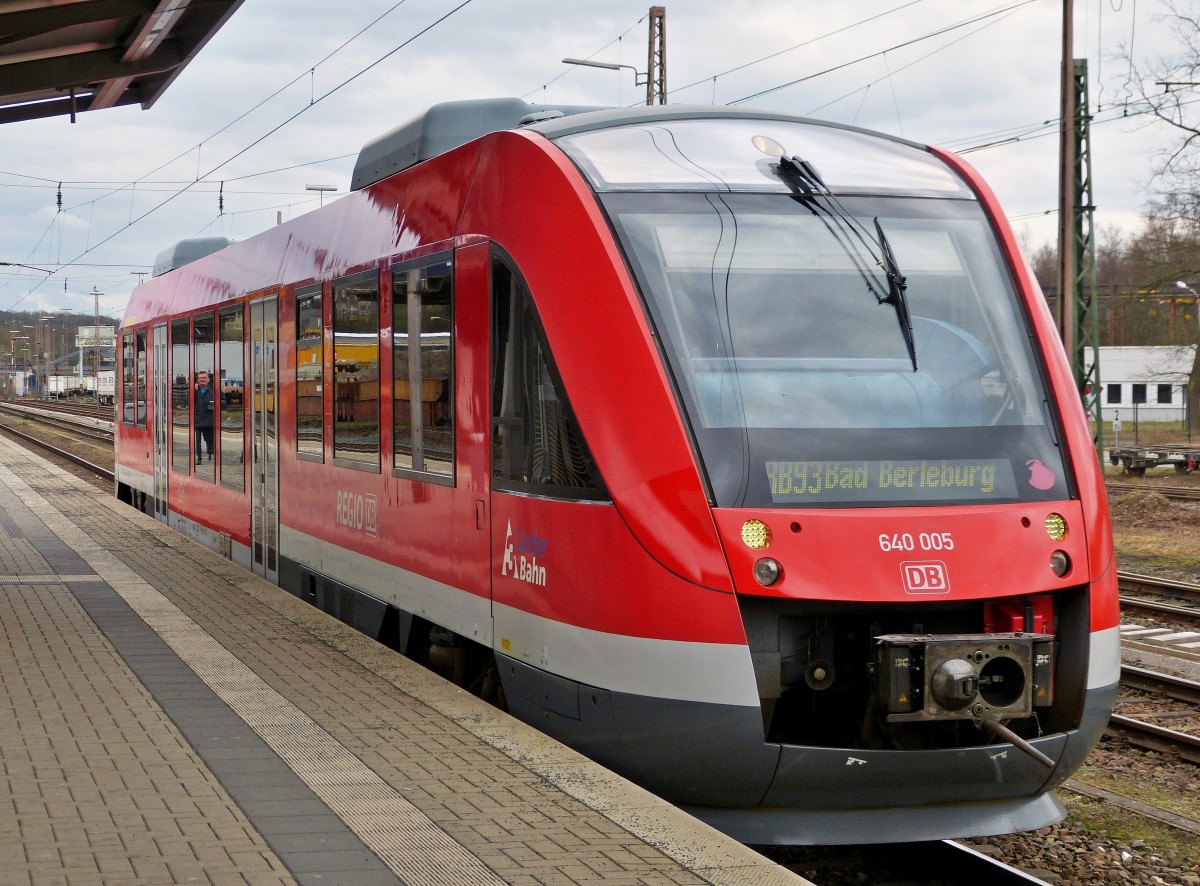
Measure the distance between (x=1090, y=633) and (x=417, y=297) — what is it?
3.96 meters

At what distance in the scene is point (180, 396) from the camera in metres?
15.8

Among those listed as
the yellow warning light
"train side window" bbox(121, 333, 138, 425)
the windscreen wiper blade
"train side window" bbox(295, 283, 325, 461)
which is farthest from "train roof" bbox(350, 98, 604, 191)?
"train side window" bbox(121, 333, 138, 425)

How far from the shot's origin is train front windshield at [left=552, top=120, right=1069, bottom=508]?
18.6 feet

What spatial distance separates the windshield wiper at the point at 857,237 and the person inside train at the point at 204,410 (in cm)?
873

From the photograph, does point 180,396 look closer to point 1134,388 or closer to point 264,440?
point 264,440

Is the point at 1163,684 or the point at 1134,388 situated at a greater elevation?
the point at 1134,388

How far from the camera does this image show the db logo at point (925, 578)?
5.37m

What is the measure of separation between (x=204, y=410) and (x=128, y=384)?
6.59 metres

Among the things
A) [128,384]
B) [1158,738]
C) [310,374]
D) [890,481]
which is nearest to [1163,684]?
[1158,738]

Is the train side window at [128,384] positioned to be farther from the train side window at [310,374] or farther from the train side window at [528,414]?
the train side window at [528,414]

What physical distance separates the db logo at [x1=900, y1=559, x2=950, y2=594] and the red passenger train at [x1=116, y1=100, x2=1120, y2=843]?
1 centimetres

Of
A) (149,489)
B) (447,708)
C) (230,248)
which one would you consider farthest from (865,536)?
(149,489)

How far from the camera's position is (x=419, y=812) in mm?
5016

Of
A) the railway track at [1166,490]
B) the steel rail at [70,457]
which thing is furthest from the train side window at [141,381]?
the railway track at [1166,490]
